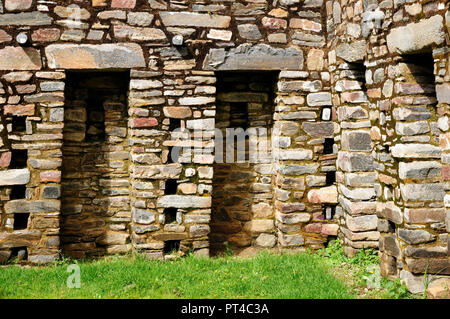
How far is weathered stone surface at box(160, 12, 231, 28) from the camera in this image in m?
5.04

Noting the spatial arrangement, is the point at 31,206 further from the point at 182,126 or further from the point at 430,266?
the point at 430,266

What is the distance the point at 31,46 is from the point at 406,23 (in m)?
4.10

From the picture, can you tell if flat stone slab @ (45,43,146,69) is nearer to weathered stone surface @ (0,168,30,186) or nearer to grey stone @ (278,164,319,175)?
weathered stone surface @ (0,168,30,186)

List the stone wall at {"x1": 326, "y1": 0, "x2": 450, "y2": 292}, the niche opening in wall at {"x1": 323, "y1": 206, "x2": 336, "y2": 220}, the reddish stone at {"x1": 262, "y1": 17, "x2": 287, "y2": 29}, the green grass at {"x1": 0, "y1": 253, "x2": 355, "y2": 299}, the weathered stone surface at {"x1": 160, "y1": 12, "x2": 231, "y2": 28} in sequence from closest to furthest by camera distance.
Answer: the stone wall at {"x1": 326, "y1": 0, "x2": 450, "y2": 292}
the green grass at {"x1": 0, "y1": 253, "x2": 355, "y2": 299}
the weathered stone surface at {"x1": 160, "y1": 12, "x2": 231, "y2": 28}
the reddish stone at {"x1": 262, "y1": 17, "x2": 287, "y2": 29}
the niche opening in wall at {"x1": 323, "y1": 206, "x2": 336, "y2": 220}

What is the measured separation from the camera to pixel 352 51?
4.59 metres

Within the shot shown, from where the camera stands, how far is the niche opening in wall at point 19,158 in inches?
197

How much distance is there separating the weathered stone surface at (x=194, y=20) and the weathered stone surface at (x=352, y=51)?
56.1 inches

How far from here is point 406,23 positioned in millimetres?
3645

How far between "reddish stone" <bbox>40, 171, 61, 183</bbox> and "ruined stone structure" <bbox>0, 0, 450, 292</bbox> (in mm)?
16

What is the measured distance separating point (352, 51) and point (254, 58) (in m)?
1.19

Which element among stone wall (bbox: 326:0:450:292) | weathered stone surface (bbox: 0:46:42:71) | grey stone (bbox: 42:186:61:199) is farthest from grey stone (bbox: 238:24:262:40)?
grey stone (bbox: 42:186:61:199)

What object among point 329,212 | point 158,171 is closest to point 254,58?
point 158,171

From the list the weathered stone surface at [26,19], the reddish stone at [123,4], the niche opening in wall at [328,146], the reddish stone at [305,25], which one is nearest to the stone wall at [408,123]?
the reddish stone at [305,25]

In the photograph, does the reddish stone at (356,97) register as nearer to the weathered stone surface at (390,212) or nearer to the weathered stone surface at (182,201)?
the weathered stone surface at (390,212)
